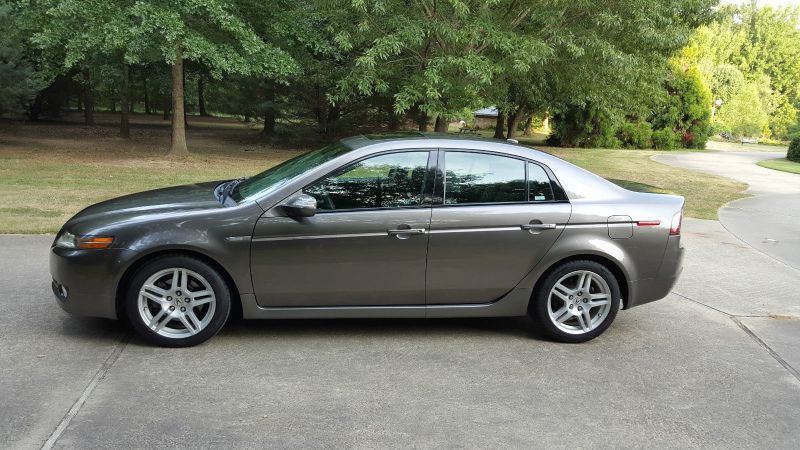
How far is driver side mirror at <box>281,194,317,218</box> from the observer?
448 cm

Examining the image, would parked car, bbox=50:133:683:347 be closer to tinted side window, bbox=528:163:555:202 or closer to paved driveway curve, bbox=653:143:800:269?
tinted side window, bbox=528:163:555:202

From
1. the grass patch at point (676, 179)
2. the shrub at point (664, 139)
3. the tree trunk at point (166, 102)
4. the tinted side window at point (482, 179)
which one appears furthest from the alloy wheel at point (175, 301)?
the shrub at point (664, 139)

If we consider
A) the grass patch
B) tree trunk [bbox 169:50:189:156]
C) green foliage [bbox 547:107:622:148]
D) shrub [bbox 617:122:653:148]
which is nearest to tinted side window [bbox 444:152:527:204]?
the grass patch

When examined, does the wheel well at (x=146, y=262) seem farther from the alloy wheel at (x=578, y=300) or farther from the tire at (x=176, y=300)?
the alloy wheel at (x=578, y=300)

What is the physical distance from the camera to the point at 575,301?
194 inches

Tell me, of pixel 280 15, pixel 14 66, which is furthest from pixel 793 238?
pixel 14 66

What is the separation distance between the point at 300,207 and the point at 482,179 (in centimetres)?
139

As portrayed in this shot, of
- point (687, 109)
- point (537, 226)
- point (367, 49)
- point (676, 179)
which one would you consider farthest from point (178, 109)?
point (687, 109)

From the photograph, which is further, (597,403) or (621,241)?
(621,241)

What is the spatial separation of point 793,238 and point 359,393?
8.61m

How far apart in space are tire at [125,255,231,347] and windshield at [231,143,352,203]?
64cm

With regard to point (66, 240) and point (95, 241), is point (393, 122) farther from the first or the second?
point (95, 241)

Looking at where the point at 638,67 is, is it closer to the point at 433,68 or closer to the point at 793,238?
the point at 433,68

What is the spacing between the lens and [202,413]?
3.62 metres
